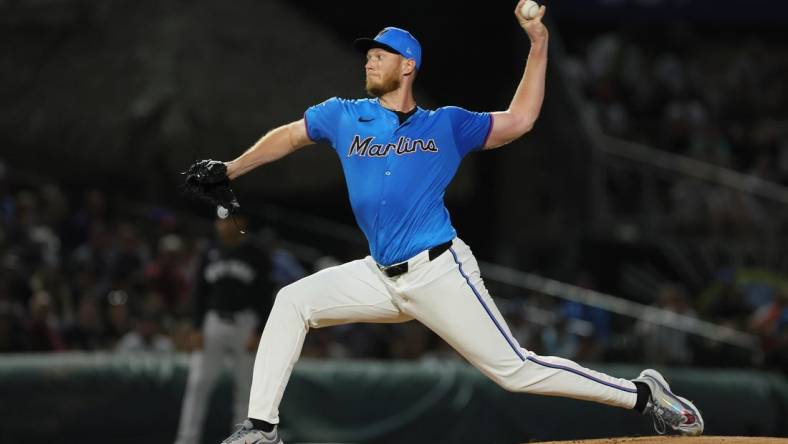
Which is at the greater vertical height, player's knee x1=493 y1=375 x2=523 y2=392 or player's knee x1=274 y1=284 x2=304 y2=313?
player's knee x1=274 y1=284 x2=304 y2=313

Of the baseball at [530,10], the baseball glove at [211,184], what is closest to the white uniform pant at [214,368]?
the baseball glove at [211,184]

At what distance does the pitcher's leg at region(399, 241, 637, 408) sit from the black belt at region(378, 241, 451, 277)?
0.09 ft

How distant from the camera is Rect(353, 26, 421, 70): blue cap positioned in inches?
229

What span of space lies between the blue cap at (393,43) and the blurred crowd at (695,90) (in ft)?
33.7

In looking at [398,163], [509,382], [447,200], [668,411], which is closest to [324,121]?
[398,163]

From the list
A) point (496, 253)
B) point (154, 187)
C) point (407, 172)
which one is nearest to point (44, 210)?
point (154, 187)

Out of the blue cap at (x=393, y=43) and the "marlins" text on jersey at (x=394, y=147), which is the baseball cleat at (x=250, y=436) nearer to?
the "marlins" text on jersey at (x=394, y=147)

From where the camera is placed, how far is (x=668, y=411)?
608 centimetres

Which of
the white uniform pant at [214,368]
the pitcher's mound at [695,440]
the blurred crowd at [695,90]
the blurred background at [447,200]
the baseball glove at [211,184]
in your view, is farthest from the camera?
the blurred crowd at [695,90]

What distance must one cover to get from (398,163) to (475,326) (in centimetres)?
77

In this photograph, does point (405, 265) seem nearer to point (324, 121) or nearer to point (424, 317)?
point (424, 317)

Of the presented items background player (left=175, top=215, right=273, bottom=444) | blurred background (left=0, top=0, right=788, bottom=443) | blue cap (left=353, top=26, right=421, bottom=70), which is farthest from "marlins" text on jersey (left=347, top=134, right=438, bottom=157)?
blurred background (left=0, top=0, right=788, bottom=443)

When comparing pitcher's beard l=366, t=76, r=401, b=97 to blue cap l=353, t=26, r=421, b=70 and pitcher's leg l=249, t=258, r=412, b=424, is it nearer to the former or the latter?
blue cap l=353, t=26, r=421, b=70

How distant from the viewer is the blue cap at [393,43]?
5809 millimetres
